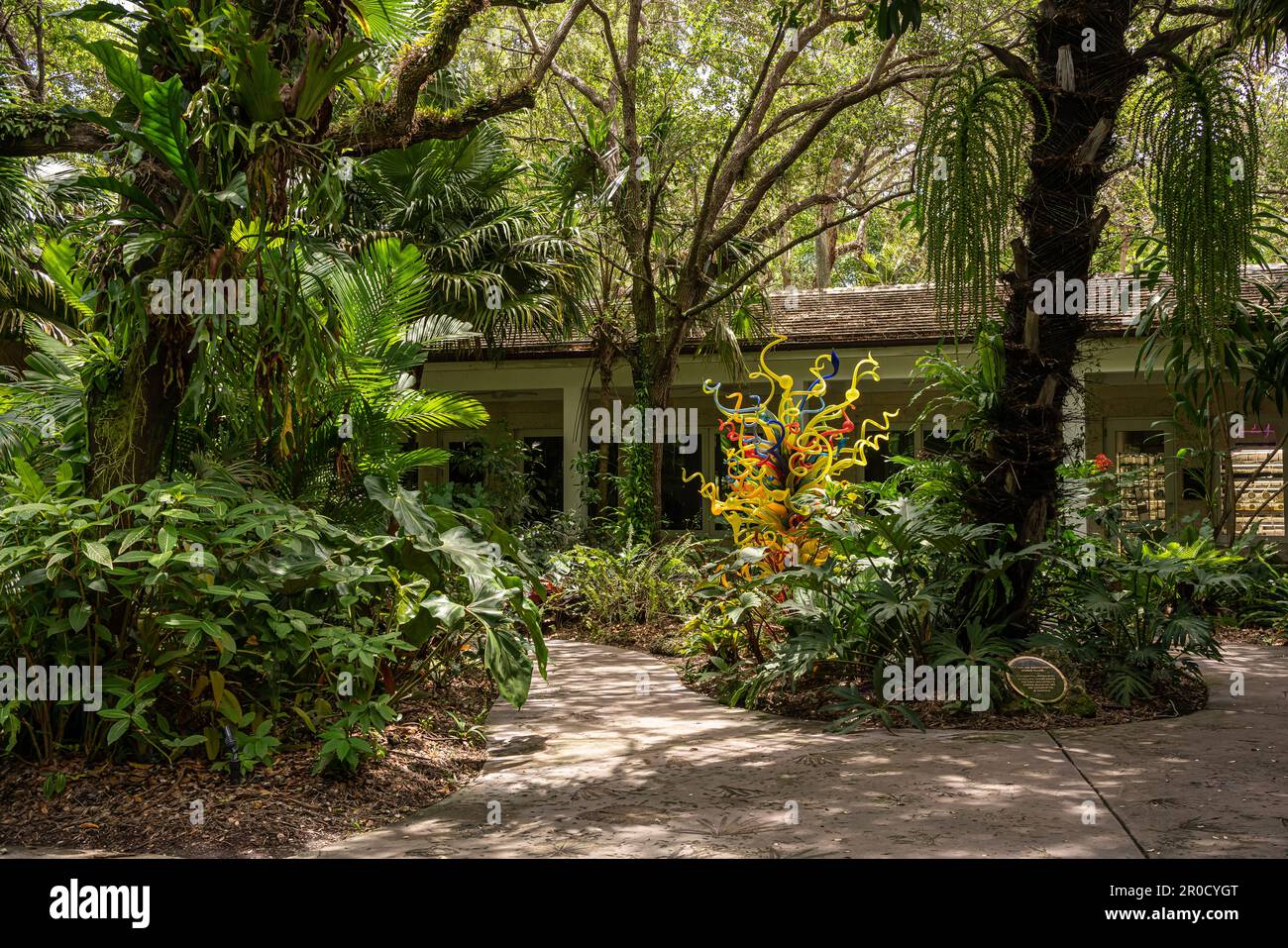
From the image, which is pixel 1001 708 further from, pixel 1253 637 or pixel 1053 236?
pixel 1253 637

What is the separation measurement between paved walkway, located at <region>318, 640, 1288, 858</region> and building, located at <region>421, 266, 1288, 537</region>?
9242mm

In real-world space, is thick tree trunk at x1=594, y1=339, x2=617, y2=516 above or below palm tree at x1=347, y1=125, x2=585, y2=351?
below

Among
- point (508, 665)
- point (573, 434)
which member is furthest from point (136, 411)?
point (573, 434)

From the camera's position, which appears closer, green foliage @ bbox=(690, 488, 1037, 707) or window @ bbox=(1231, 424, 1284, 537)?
green foliage @ bbox=(690, 488, 1037, 707)

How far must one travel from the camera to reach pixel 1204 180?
513 cm

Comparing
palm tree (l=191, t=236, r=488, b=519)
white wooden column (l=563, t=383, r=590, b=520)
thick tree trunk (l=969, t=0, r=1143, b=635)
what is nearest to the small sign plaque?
thick tree trunk (l=969, t=0, r=1143, b=635)

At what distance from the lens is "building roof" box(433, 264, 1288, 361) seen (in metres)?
14.9

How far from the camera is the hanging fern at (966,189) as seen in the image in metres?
5.31

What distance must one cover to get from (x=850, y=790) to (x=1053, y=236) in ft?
12.4

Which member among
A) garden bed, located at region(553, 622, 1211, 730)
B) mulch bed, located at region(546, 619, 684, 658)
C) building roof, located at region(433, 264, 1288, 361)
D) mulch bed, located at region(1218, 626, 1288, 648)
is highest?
building roof, located at region(433, 264, 1288, 361)

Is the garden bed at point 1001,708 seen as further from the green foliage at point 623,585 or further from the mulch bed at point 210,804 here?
the green foliage at point 623,585

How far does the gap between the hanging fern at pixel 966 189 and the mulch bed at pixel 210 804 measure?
3605mm

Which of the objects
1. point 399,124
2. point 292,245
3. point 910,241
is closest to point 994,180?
point 292,245

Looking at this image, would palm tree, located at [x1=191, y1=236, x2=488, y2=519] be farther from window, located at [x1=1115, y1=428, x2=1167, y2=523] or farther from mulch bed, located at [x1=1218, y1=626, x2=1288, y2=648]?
window, located at [x1=1115, y1=428, x2=1167, y2=523]
